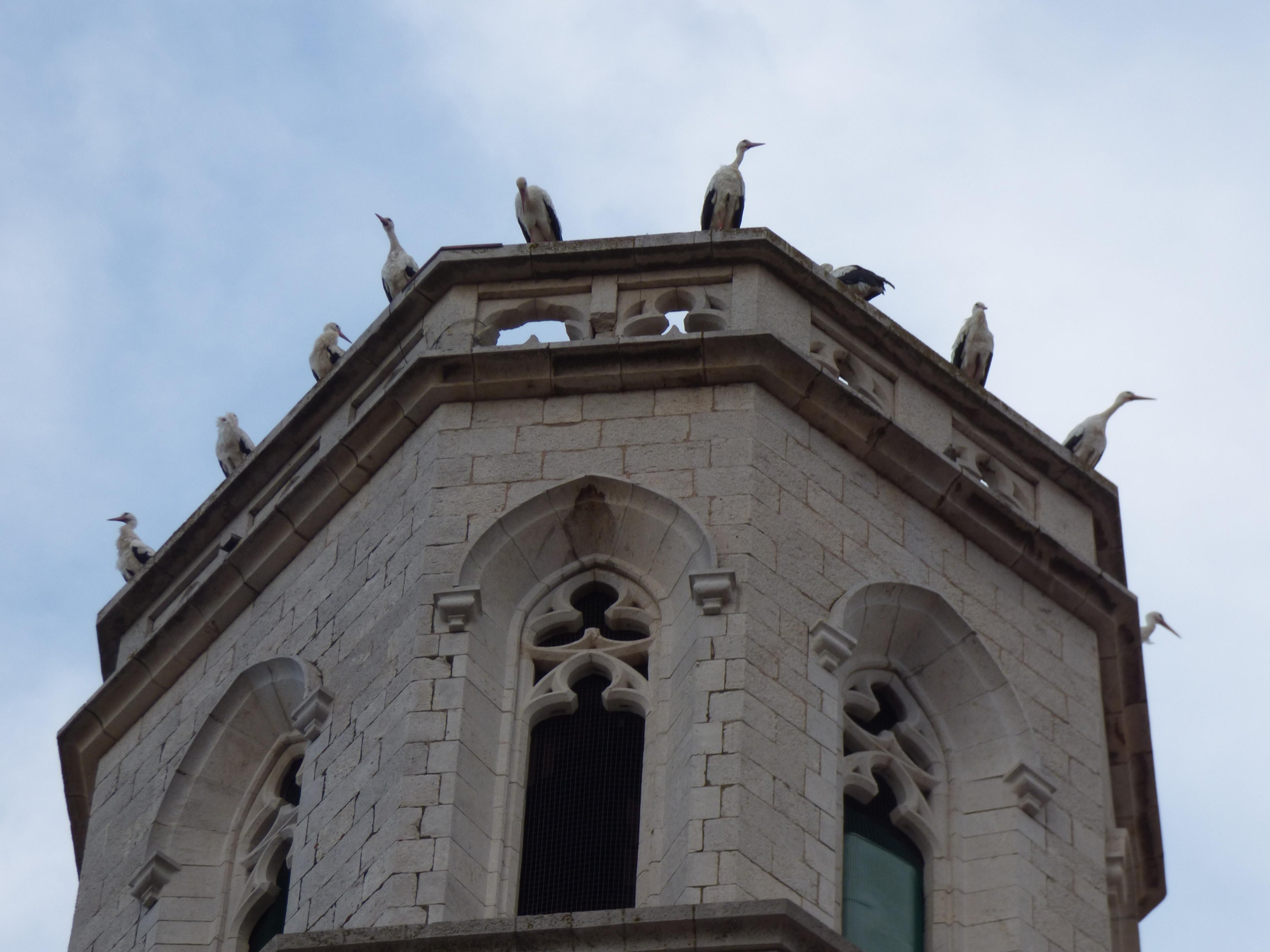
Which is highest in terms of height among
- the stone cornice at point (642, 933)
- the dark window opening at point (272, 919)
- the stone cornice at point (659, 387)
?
the stone cornice at point (659, 387)

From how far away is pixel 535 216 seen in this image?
23844mm

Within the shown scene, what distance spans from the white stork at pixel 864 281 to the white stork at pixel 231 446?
423 cm

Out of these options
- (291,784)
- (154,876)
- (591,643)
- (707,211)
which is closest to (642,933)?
(591,643)

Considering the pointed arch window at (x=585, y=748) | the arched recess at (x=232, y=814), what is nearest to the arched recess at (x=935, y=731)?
the pointed arch window at (x=585, y=748)

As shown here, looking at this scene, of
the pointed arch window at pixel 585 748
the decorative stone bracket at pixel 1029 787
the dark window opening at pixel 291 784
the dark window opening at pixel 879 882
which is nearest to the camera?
the pointed arch window at pixel 585 748

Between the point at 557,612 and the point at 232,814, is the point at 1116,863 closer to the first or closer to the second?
the point at 557,612

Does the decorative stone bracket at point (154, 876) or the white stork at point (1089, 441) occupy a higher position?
the white stork at point (1089, 441)

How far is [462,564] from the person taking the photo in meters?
20.7

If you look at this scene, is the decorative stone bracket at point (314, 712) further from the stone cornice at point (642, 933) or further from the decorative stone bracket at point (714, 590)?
the stone cornice at point (642, 933)

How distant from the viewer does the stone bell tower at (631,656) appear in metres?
19.2

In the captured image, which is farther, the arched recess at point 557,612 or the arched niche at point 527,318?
the arched niche at point 527,318

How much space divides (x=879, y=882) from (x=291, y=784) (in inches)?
150

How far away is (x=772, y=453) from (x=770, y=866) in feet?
11.2

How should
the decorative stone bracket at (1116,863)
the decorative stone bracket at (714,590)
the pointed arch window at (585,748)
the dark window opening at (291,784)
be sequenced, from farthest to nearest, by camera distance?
the dark window opening at (291,784) → the decorative stone bracket at (1116,863) → the decorative stone bracket at (714,590) → the pointed arch window at (585,748)
